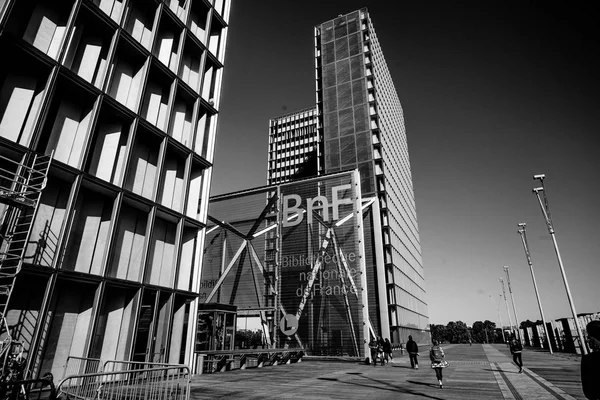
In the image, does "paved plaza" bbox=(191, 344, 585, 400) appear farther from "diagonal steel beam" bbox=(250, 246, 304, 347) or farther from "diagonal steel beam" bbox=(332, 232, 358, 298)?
"diagonal steel beam" bbox=(250, 246, 304, 347)

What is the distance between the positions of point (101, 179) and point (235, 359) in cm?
1457

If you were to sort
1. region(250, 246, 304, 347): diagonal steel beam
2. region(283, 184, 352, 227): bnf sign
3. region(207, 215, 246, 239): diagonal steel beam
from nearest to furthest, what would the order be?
1. region(250, 246, 304, 347): diagonal steel beam
2. region(283, 184, 352, 227): bnf sign
3. region(207, 215, 246, 239): diagonal steel beam

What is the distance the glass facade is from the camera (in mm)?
27875

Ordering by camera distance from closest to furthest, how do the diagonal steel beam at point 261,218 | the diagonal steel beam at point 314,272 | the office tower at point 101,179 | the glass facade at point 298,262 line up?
the office tower at point 101,179 < the glass facade at point 298,262 < the diagonal steel beam at point 314,272 < the diagonal steel beam at point 261,218

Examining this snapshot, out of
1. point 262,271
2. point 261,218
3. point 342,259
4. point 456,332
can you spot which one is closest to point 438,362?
point 342,259

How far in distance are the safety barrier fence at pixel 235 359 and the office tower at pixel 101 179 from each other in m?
1.77

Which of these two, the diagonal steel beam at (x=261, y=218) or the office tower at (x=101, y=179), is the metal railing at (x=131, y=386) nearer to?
the office tower at (x=101, y=179)

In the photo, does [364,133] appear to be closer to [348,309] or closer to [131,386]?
[348,309]

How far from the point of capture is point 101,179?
43.1 ft

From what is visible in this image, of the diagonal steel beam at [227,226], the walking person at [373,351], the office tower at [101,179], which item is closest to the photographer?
the office tower at [101,179]

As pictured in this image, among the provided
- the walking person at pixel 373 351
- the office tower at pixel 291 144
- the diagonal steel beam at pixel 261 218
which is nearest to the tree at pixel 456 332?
the office tower at pixel 291 144

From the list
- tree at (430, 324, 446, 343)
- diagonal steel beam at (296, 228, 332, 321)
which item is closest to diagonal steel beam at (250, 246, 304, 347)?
diagonal steel beam at (296, 228, 332, 321)

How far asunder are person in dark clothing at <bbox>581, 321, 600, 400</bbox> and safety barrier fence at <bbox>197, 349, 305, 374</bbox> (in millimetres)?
15795

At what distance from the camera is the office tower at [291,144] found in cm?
9931
